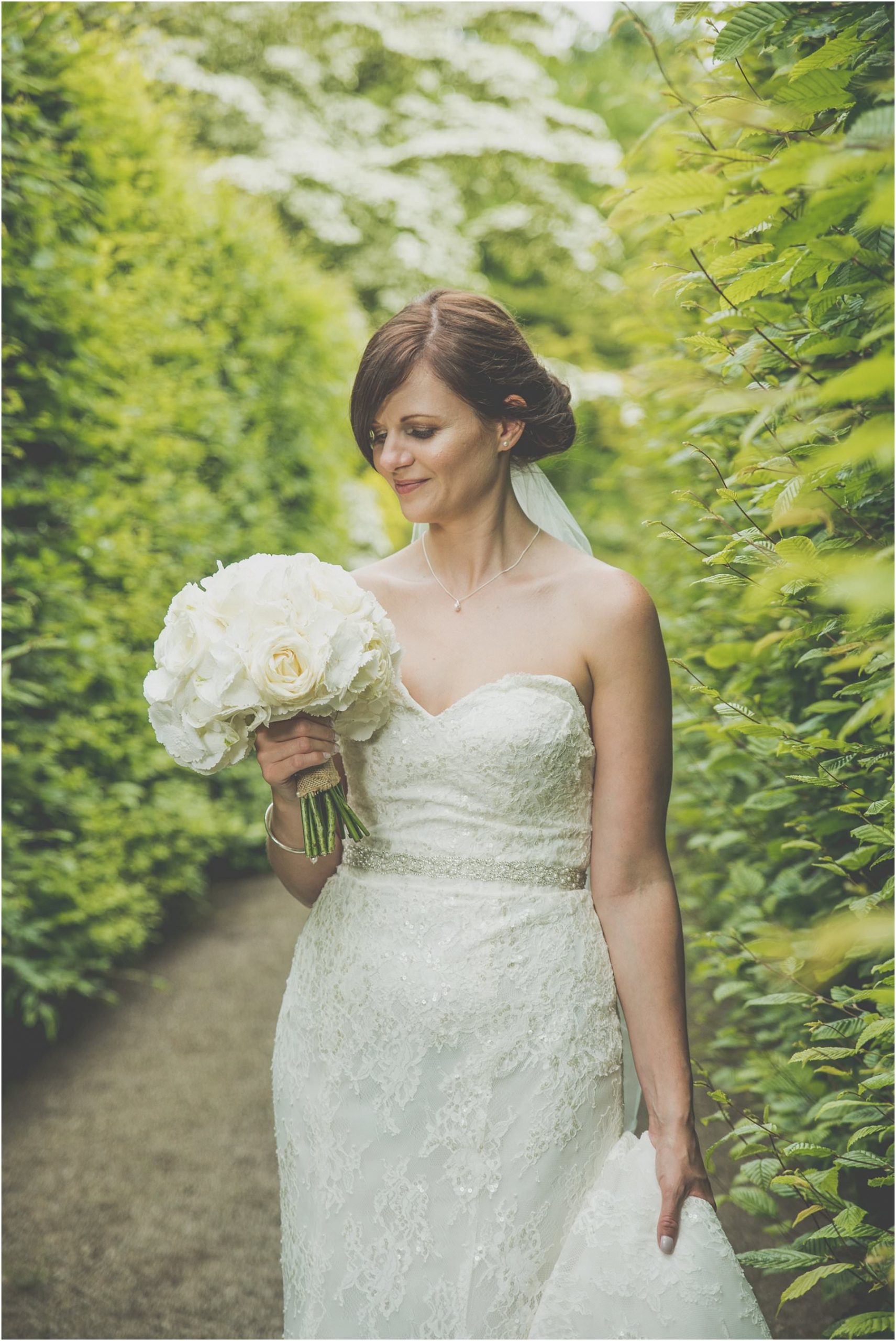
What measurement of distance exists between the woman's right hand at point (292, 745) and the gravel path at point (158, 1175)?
6.98ft

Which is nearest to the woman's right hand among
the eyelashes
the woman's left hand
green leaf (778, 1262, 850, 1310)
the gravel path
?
the eyelashes

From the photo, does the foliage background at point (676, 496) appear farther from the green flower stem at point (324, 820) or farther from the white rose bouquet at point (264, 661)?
the green flower stem at point (324, 820)

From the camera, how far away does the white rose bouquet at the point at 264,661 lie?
1.90 meters

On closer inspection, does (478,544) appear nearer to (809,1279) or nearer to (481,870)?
(481,870)

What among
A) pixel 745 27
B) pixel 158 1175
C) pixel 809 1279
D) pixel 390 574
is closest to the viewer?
pixel 745 27

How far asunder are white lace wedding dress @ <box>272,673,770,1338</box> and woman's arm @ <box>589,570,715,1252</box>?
0.18ft

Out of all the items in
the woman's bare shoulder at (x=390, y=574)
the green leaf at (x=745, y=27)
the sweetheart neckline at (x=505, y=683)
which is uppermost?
the green leaf at (x=745, y=27)

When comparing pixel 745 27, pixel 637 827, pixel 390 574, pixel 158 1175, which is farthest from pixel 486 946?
pixel 158 1175

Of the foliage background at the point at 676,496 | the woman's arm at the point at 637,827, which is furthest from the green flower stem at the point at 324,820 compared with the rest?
the foliage background at the point at 676,496

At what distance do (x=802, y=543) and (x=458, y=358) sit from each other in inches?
41.0

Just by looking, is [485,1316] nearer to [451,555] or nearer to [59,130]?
[451,555]

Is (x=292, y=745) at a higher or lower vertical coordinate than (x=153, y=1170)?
higher

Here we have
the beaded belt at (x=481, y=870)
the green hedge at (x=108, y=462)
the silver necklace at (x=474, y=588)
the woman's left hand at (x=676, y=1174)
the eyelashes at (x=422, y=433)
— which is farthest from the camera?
the green hedge at (x=108, y=462)

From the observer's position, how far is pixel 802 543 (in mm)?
1437
